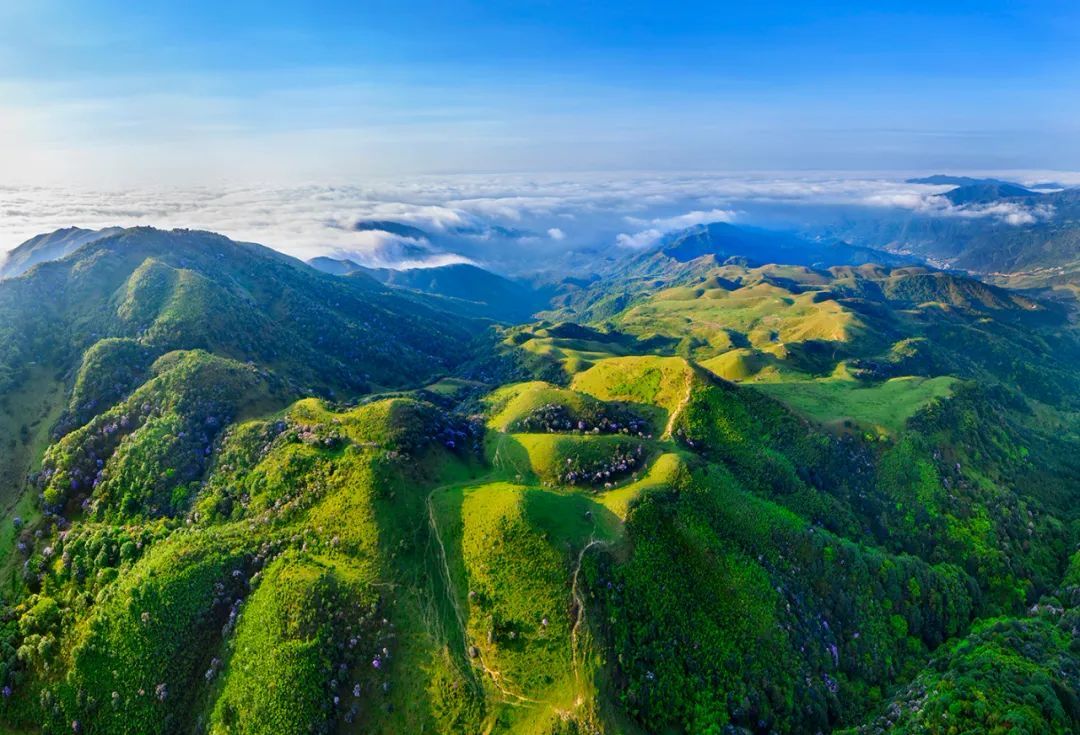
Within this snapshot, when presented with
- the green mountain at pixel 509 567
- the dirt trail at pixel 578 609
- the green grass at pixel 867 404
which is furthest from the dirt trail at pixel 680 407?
the dirt trail at pixel 578 609

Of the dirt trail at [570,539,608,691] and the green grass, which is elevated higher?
the dirt trail at [570,539,608,691]

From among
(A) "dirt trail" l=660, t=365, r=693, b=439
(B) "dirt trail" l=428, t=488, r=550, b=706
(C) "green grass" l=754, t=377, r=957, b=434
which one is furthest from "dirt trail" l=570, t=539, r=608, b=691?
(C) "green grass" l=754, t=377, r=957, b=434

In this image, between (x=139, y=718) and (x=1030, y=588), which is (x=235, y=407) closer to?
(x=139, y=718)

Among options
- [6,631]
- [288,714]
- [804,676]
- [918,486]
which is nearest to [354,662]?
[288,714]

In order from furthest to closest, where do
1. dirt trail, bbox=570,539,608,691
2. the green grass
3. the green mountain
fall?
the green grass
the green mountain
dirt trail, bbox=570,539,608,691

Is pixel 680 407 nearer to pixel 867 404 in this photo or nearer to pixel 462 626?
pixel 867 404

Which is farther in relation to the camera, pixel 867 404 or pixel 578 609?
pixel 867 404

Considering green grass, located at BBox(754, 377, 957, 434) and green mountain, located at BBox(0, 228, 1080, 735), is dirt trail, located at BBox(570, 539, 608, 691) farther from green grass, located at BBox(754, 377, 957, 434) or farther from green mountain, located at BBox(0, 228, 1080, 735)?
green grass, located at BBox(754, 377, 957, 434)

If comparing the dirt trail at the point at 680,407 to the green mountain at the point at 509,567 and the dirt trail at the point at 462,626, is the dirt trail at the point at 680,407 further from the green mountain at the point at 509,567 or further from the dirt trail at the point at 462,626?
the dirt trail at the point at 462,626

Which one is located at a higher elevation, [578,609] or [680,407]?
[680,407]

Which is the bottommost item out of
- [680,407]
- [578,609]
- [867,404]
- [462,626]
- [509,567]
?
[867,404]

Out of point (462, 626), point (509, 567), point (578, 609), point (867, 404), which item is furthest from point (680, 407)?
point (462, 626)
